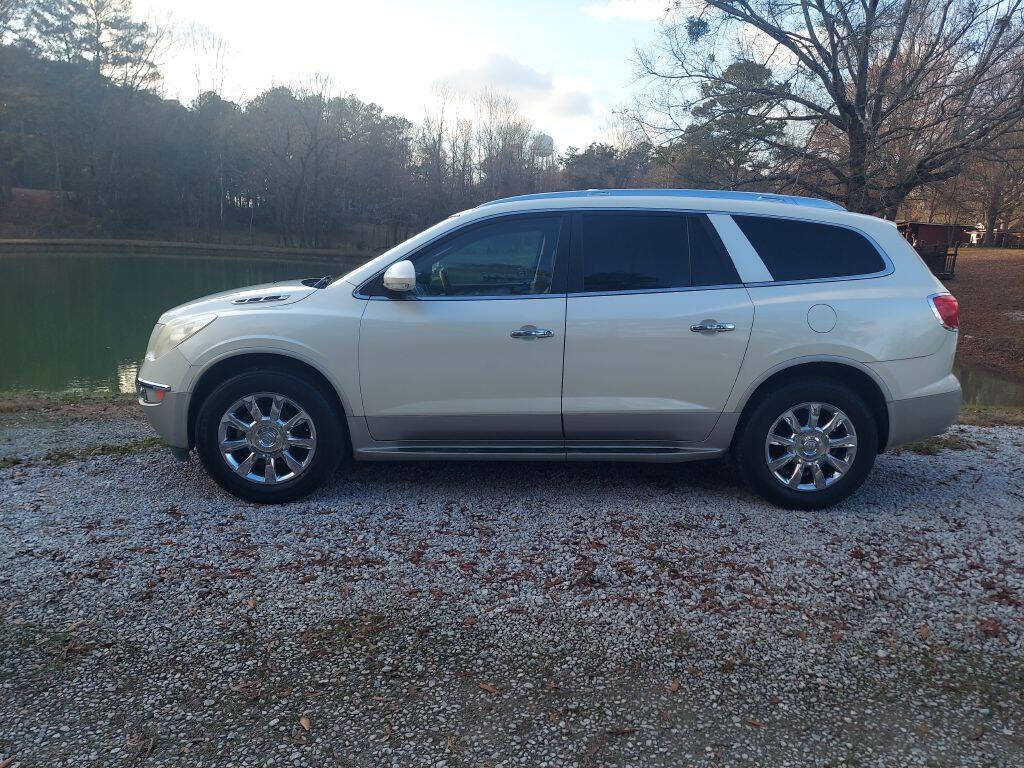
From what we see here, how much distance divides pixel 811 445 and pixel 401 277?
2673 millimetres

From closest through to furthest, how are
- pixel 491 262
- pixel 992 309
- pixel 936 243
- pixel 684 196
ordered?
pixel 491 262
pixel 684 196
pixel 992 309
pixel 936 243

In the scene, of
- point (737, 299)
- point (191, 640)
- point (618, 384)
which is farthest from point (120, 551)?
point (737, 299)

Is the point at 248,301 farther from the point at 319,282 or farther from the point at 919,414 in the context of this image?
the point at 919,414

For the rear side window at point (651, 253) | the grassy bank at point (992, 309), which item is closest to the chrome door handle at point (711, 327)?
the rear side window at point (651, 253)

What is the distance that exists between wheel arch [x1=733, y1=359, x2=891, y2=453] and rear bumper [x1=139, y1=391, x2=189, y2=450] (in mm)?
3383

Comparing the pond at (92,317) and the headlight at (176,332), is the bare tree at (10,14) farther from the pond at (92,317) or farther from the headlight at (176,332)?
the headlight at (176,332)

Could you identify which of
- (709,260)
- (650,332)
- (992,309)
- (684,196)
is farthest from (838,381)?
(992,309)

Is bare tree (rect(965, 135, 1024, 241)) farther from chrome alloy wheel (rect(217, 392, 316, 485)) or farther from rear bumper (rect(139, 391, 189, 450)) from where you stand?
rear bumper (rect(139, 391, 189, 450))

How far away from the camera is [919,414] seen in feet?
16.0

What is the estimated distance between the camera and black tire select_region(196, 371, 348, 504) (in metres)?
4.77

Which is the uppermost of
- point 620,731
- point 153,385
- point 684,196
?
point 684,196

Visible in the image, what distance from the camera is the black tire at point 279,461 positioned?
477cm

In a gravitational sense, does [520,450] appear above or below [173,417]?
below

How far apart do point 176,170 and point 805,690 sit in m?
66.6
